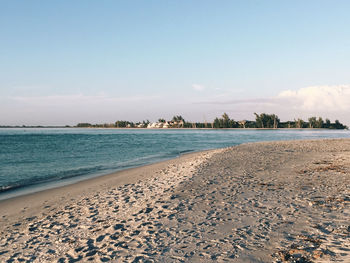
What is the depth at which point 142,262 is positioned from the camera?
17.2ft

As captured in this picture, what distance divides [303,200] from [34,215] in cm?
1015

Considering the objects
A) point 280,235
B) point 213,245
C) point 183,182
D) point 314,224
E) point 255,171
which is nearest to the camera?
point 213,245

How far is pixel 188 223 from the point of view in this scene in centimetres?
724

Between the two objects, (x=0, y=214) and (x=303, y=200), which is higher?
(x=303, y=200)

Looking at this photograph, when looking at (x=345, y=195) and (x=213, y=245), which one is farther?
(x=345, y=195)

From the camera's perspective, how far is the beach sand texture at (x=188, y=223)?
18.4 ft

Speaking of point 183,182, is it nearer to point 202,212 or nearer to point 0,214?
point 202,212

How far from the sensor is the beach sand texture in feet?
18.4

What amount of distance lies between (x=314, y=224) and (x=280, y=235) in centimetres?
137

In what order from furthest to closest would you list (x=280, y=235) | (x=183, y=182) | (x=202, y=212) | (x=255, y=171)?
1. (x=255, y=171)
2. (x=183, y=182)
3. (x=202, y=212)
4. (x=280, y=235)

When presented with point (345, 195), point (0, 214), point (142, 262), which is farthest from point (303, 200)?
point (0, 214)

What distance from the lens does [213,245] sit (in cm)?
585

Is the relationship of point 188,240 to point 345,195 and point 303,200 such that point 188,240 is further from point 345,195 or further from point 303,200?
point 345,195

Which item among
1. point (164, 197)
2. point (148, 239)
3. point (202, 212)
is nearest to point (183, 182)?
point (164, 197)
